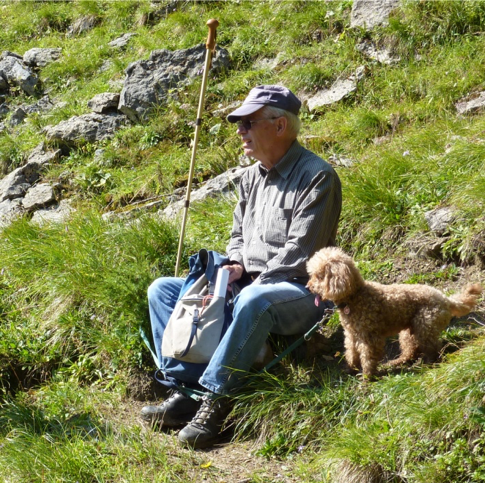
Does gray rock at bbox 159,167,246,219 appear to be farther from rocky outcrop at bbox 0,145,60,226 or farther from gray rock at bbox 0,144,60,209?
gray rock at bbox 0,144,60,209

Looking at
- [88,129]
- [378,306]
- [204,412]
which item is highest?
[378,306]

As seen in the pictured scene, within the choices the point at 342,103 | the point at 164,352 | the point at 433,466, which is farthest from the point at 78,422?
the point at 342,103

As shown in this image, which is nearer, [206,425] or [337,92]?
[206,425]

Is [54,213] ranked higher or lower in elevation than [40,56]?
lower

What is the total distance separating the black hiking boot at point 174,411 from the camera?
477 cm

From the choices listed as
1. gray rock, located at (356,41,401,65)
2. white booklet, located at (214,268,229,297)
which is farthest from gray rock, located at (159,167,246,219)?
white booklet, located at (214,268,229,297)

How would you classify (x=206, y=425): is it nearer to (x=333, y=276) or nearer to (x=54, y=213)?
(x=333, y=276)

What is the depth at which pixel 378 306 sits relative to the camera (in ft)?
13.6

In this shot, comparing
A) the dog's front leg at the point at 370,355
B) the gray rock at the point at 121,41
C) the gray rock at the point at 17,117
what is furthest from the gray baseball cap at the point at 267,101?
the gray rock at the point at 121,41

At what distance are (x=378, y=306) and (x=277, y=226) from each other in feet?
3.28

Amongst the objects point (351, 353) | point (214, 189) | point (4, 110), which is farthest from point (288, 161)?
point (4, 110)

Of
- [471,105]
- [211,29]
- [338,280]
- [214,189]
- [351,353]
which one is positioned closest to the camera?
[338,280]

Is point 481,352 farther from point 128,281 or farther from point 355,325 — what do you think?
point 128,281

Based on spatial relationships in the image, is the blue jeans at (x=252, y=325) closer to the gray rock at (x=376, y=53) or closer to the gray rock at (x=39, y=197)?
the gray rock at (x=376, y=53)
